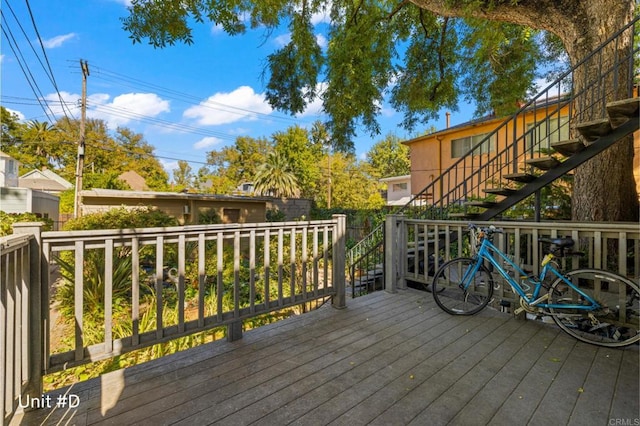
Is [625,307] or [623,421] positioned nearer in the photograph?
[623,421]

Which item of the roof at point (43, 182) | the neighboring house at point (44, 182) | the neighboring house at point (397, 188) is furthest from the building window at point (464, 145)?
the roof at point (43, 182)

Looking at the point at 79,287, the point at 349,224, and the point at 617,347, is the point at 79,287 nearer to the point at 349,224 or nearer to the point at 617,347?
the point at 617,347

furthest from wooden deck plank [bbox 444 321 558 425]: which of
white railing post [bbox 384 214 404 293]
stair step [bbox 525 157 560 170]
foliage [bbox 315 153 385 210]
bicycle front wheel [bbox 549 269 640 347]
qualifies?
foliage [bbox 315 153 385 210]

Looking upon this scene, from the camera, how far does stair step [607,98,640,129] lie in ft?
8.61

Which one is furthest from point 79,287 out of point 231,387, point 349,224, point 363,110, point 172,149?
point 172,149

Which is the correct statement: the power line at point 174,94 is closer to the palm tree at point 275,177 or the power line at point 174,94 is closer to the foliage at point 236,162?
the palm tree at point 275,177

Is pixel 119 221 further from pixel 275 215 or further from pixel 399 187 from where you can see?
pixel 399 187

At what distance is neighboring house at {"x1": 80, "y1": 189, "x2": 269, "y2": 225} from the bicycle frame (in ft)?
34.6

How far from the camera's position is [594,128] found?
303cm

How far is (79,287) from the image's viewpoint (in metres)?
1.81

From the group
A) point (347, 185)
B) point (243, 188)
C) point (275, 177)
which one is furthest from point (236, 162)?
point (347, 185)

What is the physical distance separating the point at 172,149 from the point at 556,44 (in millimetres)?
29668

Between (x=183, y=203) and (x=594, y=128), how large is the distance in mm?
11766

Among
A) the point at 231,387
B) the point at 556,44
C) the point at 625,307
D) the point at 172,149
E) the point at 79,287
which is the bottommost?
the point at 231,387
